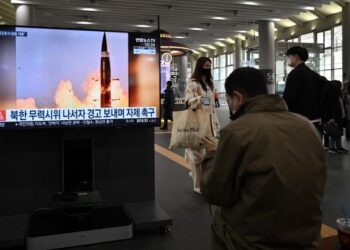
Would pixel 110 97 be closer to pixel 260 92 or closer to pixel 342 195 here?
pixel 260 92

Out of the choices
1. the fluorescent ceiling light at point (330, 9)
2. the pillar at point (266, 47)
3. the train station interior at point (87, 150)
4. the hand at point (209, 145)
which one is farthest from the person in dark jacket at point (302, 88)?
the fluorescent ceiling light at point (330, 9)

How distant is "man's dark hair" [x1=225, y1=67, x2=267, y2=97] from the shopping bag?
2150 millimetres

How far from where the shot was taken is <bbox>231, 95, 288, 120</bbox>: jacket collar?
1.44 metres

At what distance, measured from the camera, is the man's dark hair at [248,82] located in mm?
1485

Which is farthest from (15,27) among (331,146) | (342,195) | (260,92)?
(331,146)

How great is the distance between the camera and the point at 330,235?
279 cm

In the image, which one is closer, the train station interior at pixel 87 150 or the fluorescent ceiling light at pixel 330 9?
the train station interior at pixel 87 150

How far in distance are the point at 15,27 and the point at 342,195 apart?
3.39m

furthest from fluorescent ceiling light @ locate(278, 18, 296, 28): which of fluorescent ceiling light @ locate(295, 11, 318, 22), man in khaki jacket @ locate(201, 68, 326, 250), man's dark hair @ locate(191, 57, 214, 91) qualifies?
man in khaki jacket @ locate(201, 68, 326, 250)

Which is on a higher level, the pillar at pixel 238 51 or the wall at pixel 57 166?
the pillar at pixel 238 51

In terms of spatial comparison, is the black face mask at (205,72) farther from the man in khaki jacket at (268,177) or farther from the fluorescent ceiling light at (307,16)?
Result: the fluorescent ceiling light at (307,16)

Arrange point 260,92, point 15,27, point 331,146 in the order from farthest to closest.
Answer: point 331,146, point 15,27, point 260,92

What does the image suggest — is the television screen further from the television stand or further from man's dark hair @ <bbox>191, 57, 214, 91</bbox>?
man's dark hair @ <bbox>191, 57, 214, 91</bbox>

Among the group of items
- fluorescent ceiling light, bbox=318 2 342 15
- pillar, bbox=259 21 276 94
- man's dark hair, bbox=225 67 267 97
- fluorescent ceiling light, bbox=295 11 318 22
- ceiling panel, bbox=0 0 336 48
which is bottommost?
man's dark hair, bbox=225 67 267 97
